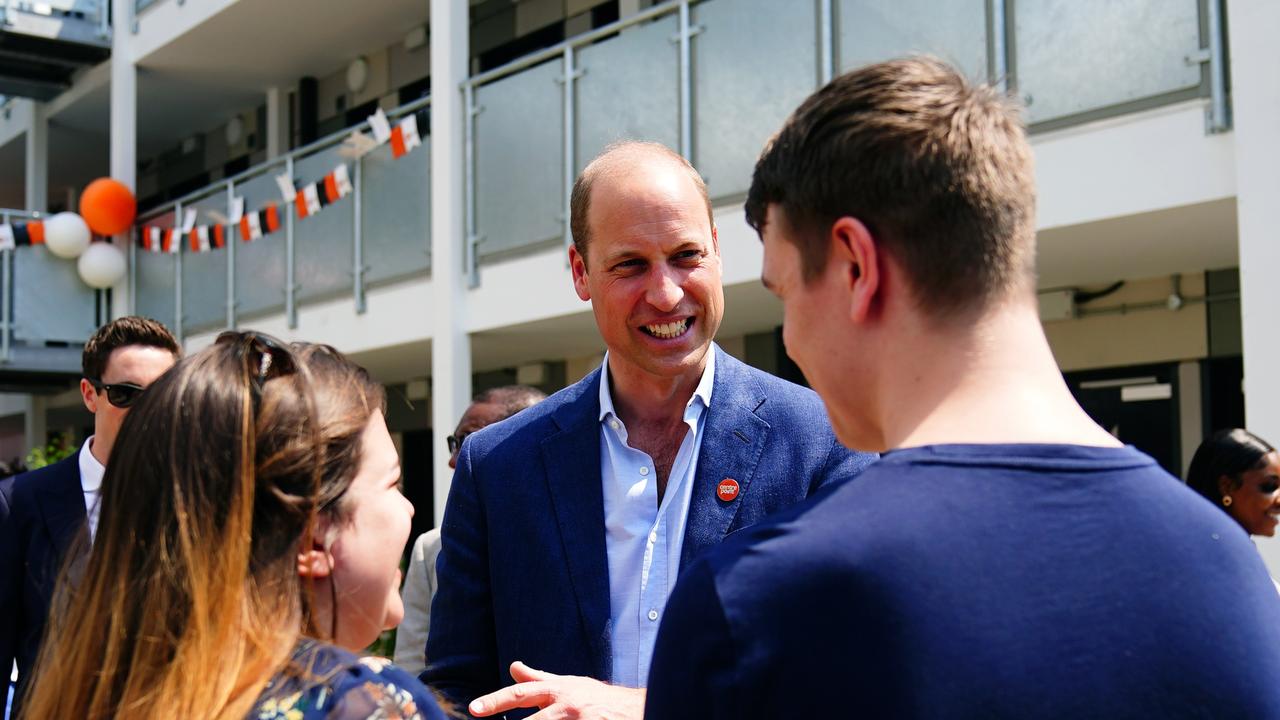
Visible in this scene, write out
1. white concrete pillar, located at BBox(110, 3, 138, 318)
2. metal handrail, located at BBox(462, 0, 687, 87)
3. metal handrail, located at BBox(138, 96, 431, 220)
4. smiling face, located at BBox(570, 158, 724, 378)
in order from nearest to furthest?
smiling face, located at BBox(570, 158, 724, 378) < metal handrail, located at BBox(462, 0, 687, 87) < metal handrail, located at BBox(138, 96, 431, 220) < white concrete pillar, located at BBox(110, 3, 138, 318)

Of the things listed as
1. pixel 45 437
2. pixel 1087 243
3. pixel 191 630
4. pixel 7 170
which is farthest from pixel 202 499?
pixel 7 170

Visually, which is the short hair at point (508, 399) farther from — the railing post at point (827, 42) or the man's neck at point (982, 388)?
the man's neck at point (982, 388)

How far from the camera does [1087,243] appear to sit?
6188 millimetres

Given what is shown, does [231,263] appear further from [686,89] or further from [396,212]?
[686,89]

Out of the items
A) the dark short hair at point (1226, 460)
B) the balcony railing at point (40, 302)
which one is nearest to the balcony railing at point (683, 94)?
the dark short hair at point (1226, 460)

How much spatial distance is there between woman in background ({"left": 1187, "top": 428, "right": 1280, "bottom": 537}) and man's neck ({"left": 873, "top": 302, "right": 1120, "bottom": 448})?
3.57 m

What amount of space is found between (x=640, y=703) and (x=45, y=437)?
1776 centimetres

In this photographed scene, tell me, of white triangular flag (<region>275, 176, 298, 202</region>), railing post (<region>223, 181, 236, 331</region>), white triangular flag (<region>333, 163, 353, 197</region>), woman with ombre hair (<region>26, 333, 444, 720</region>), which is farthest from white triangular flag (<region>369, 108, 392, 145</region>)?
woman with ombre hair (<region>26, 333, 444, 720</region>)

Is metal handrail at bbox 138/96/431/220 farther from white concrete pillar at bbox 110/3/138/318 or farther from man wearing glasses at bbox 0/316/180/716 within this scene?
man wearing glasses at bbox 0/316/180/716

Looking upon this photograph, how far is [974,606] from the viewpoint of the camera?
1102mm

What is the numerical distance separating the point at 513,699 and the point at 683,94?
238 inches

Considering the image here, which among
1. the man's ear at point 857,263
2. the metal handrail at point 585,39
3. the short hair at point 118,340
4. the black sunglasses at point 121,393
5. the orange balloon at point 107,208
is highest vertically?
the metal handrail at point 585,39

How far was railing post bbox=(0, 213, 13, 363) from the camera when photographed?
12.5 metres

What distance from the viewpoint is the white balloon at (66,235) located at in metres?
12.7
